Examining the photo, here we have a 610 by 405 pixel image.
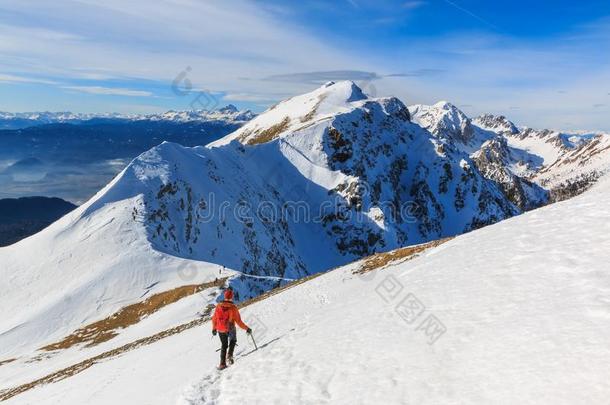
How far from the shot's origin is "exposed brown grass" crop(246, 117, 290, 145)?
188 m

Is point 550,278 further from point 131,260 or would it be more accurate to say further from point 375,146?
point 375,146

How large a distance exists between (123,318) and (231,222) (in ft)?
142

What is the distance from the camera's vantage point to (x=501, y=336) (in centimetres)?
1258

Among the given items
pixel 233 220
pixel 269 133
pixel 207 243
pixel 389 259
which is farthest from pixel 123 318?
pixel 269 133

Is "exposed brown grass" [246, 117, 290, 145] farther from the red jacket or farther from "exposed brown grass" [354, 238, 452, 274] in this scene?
the red jacket

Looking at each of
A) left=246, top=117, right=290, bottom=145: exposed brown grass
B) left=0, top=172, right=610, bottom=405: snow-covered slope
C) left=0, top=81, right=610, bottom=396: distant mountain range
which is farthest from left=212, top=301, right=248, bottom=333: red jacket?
left=246, top=117, right=290, bottom=145: exposed brown grass

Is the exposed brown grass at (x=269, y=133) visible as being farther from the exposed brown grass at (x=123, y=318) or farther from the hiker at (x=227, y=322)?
the hiker at (x=227, y=322)

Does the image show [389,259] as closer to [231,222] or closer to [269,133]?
[231,222]

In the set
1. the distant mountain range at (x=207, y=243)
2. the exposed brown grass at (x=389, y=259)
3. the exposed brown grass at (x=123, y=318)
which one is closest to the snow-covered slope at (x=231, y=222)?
the distant mountain range at (x=207, y=243)

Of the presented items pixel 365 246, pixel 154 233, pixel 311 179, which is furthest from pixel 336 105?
pixel 154 233

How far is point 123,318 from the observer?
148ft

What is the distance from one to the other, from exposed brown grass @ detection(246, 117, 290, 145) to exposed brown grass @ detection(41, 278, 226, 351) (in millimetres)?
143941

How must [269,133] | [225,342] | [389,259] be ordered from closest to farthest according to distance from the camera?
1. [225,342]
2. [389,259]
3. [269,133]

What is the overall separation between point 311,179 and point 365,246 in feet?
97.4
